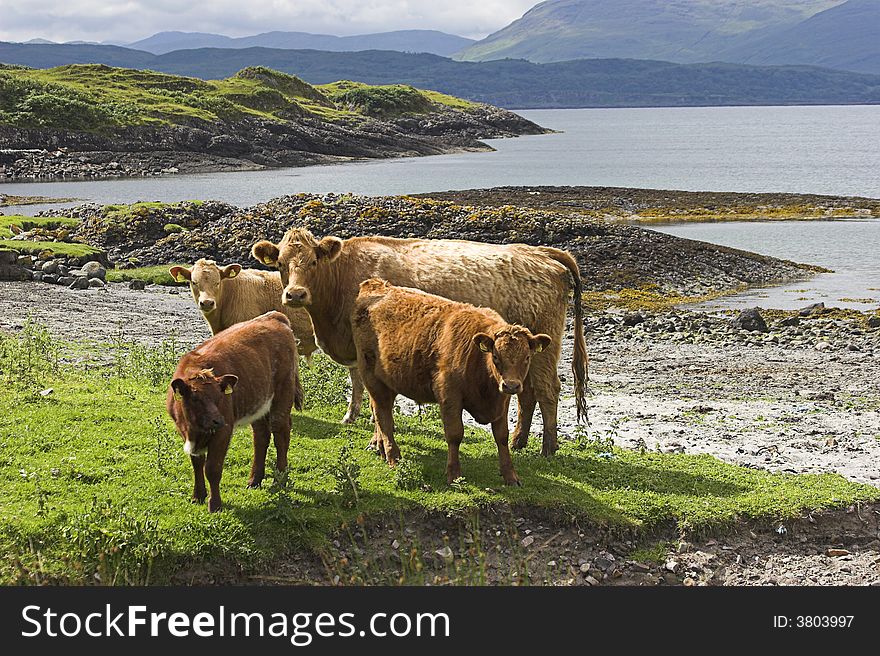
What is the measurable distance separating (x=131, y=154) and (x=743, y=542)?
105 meters

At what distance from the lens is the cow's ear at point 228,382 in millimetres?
8141

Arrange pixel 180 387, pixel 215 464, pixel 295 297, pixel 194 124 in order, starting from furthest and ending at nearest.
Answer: pixel 194 124, pixel 295 297, pixel 215 464, pixel 180 387

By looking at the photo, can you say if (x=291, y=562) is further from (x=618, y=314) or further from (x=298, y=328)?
(x=618, y=314)

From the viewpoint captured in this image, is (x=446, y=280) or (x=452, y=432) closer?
(x=452, y=432)

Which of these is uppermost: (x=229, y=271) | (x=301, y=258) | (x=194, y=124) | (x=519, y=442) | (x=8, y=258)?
(x=194, y=124)

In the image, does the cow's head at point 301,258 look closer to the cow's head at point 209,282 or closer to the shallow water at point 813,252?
the cow's head at point 209,282

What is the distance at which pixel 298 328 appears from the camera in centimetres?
1461

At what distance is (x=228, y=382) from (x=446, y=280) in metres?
4.71

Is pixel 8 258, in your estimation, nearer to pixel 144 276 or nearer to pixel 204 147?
pixel 144 276

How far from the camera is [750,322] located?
26.6 metres

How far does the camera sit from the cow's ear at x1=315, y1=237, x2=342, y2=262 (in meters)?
11.5

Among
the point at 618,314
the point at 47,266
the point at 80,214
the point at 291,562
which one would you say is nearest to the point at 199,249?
the point at 47,266

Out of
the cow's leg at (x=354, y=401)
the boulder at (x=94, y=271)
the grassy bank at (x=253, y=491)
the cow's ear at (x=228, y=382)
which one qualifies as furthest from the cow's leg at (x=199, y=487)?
the boulder at (x=94, y=271)

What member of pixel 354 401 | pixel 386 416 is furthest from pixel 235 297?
pixel 386 416
